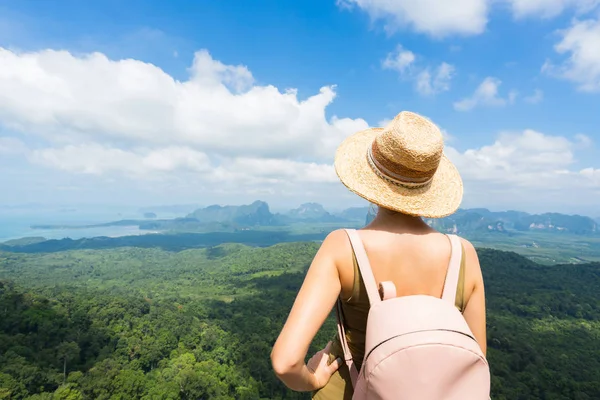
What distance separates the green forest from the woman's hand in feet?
94.1

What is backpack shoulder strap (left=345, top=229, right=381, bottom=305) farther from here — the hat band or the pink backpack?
the hat band

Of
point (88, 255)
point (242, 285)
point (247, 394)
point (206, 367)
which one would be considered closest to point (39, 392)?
point (206, 367)

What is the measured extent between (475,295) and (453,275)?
25cm

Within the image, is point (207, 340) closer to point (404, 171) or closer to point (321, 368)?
point (321, 368)

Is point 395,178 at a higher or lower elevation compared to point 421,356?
higher

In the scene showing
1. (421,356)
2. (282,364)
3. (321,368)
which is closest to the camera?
(421,356)

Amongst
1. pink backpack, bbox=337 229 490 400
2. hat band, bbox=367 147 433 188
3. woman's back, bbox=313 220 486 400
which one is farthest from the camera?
hat band, bbox=367 147 433 188

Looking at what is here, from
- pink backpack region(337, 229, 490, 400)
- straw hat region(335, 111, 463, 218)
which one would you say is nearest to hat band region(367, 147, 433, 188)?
straw hat region(335, 111, 463, 218)

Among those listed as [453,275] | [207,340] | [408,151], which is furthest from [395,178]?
[207,340]

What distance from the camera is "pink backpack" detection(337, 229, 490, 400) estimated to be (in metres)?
1.08

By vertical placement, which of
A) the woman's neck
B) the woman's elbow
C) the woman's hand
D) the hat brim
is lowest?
the woman's hand

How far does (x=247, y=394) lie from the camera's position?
27516mm

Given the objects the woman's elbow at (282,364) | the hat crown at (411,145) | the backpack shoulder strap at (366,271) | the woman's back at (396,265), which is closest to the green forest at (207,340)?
the woman's elbow at (282,364)

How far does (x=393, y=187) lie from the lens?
1.55 meters
